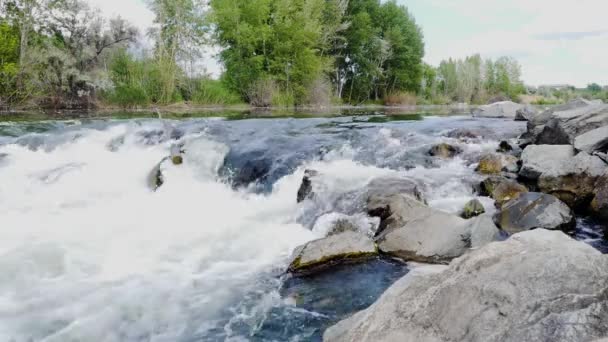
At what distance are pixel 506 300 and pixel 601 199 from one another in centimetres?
475

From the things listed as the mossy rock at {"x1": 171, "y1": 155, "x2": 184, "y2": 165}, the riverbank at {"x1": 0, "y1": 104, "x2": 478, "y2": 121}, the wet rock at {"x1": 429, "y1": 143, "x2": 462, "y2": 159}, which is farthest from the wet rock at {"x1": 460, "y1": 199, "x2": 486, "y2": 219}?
the riverbank at {"x1": 0, "y1": 104, "x2": 478, "y2": 121}

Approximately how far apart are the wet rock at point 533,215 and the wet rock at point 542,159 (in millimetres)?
1211

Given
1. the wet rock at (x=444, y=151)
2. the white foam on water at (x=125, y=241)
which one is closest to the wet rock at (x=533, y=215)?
the white foam on water at (x=125, y=241)

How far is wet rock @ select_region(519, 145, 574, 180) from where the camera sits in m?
6.47

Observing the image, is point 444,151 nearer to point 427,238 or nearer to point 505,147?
point 505,147

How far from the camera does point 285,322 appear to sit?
3459 millimetres

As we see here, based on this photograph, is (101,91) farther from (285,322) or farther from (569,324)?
(569,324)

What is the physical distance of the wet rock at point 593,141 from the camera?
261 inches

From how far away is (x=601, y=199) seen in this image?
18.2 ft

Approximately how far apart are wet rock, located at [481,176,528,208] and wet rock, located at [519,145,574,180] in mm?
442

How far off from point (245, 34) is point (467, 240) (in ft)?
73.5


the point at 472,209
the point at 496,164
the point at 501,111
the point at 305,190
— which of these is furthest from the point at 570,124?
the point at 501,111

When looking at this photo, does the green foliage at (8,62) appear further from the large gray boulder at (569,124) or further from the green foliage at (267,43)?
the large gray boulder at (569,124)

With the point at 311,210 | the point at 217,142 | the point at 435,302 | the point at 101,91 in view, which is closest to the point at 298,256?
the point at 311,210
